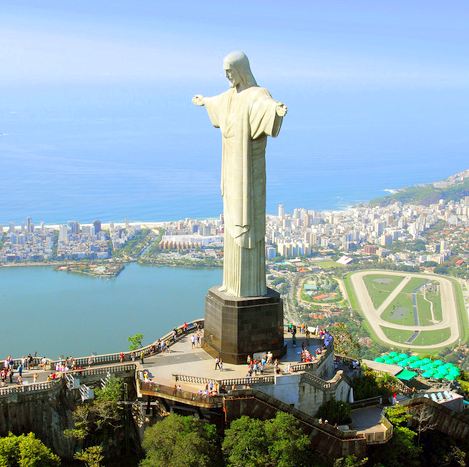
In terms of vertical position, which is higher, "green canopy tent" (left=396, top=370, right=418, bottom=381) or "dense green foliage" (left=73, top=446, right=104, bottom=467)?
"green canopy tent" (left=396, top=370, right=418, bottom=381)

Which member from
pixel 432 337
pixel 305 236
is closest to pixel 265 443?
pixel 432 337

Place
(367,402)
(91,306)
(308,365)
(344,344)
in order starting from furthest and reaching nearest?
1. (91,306)
2. (344,344)
3. (367,402)
4. (308,365)

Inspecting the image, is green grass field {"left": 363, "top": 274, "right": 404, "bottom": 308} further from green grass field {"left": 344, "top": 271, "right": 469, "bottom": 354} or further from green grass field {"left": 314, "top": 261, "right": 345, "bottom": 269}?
green grass field {"left": 314, "top": 261, "right": 345, "bottom": 269}

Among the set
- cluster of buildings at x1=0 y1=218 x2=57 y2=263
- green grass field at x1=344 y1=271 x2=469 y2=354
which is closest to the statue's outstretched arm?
green grass field at x1=344 y1=271 x2=469 y2=354

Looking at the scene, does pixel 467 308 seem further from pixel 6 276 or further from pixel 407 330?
pixel 6 276

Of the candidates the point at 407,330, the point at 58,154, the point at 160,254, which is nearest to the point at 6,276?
the point at 160,254

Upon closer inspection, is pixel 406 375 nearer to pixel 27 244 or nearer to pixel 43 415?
pixel 43 415

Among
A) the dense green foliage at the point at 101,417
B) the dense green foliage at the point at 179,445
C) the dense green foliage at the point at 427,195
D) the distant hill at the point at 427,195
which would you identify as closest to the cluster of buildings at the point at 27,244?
the dense green foliage at the point at 101,417
